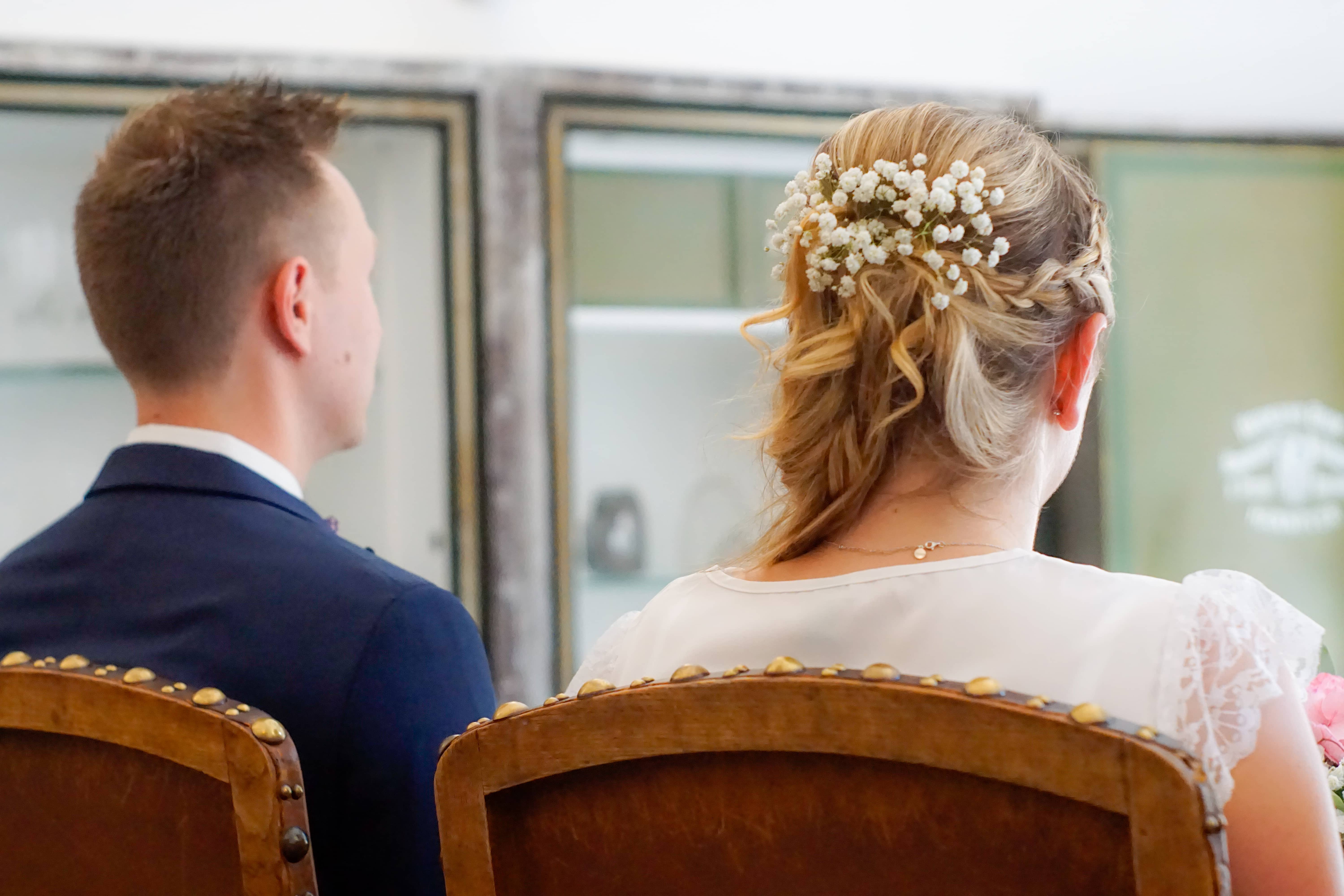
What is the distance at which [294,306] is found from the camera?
1223mm

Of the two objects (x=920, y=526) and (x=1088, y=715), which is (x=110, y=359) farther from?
(x=1088, y=715)

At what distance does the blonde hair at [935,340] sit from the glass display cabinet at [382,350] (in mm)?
1251

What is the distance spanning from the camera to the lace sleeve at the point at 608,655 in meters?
0.99

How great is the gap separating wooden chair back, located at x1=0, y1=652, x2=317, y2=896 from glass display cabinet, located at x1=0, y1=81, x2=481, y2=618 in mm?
1457

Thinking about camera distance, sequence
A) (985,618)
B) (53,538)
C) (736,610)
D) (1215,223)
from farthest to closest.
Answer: (1215,223) < (53,538) < (736,610) < (985,618)

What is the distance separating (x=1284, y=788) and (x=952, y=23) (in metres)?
2.26

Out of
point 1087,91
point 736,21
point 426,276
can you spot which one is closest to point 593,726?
point 426,276

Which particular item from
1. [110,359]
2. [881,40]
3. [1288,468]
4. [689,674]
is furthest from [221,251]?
[1288,468]

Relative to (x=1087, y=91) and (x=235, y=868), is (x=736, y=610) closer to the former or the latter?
(x=235, y=868)

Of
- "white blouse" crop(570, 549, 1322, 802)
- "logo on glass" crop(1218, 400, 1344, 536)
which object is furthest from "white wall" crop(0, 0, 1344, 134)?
"white blouse" crop(570, 549, 1322, 802)

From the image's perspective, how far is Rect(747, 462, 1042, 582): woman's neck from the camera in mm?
862

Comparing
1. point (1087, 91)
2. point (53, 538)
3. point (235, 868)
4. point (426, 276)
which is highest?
point (1087, 91)

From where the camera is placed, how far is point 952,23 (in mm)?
2648

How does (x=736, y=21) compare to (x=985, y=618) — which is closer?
(x=985, y=618)
